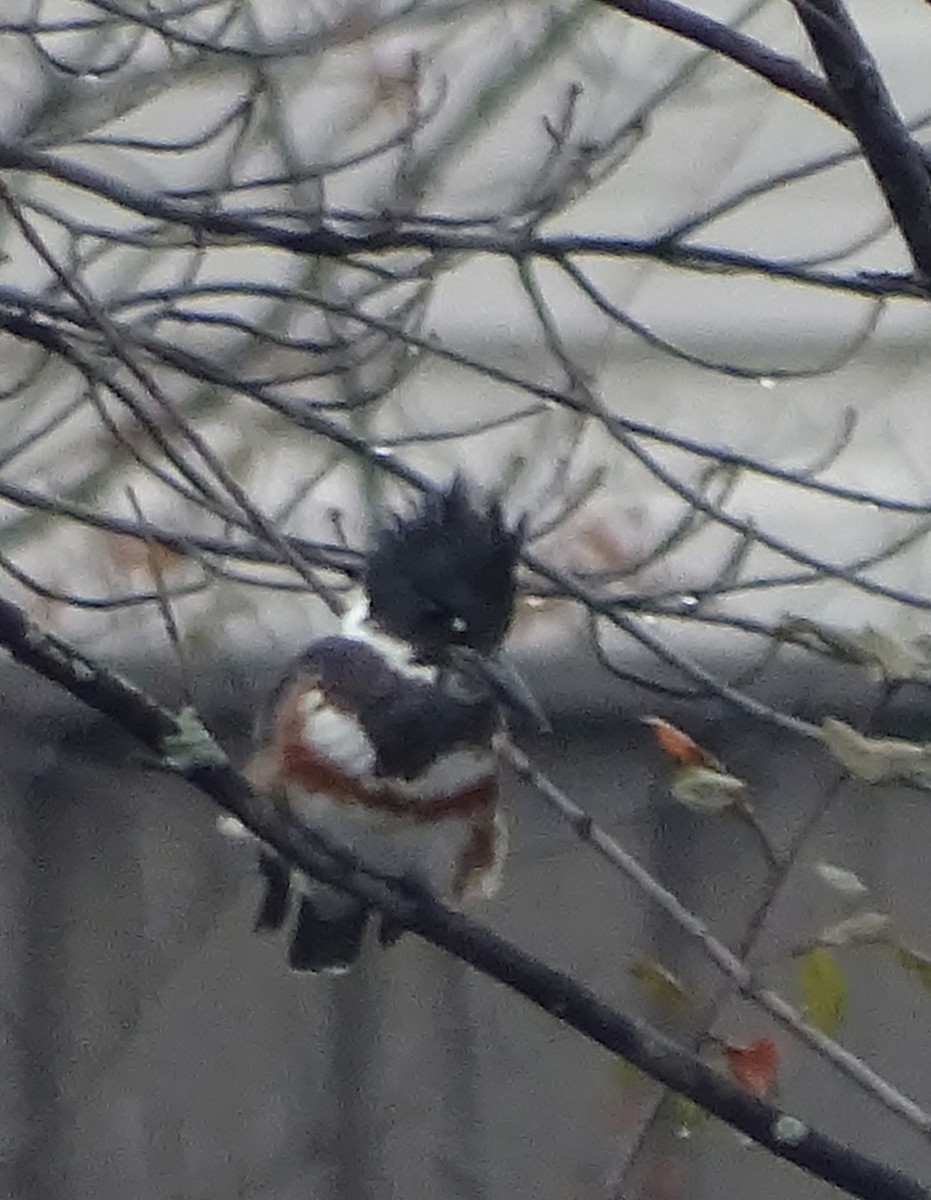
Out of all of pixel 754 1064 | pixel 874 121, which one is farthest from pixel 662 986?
pixel 874 121

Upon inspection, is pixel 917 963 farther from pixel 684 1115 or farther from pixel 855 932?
pixel 684 1115

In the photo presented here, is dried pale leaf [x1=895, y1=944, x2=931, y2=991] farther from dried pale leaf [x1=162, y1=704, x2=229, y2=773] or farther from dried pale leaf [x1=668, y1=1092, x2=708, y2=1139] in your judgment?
dried pale leaf [x1=162, y1=704, x2=229, y2=773]

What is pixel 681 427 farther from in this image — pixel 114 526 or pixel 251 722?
pixel 114 526

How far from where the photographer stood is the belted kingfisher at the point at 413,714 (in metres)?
2.52

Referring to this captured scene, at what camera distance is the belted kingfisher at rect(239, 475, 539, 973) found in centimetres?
252

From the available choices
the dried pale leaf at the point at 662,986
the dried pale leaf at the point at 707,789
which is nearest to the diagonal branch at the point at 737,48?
the dried pale leaf at the point at 707,789

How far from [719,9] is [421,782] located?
2.55 meters

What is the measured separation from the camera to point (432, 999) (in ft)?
14.0

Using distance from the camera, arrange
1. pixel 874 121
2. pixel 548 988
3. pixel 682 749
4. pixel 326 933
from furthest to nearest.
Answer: pixel 326 933 → pixel 682 749 → pixel 548 988 → pixel 874 121

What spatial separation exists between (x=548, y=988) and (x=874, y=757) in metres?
0.32

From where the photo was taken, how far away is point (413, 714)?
260 centimetres

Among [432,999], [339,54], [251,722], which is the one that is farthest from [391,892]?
[339,54]

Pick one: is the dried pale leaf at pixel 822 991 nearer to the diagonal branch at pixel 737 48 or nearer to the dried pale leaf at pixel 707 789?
the dried pale leaf at pixel 707 789

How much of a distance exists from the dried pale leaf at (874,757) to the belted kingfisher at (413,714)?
0.66 metres
